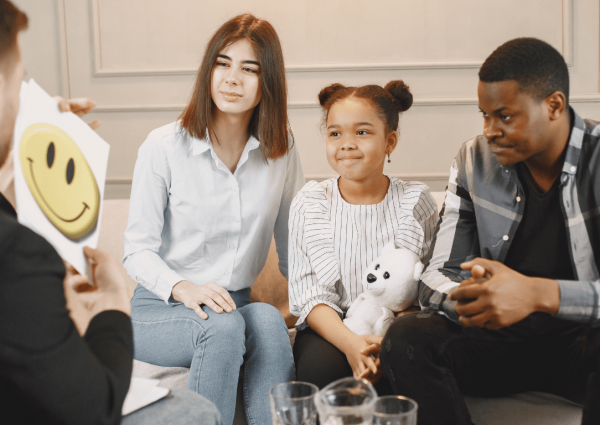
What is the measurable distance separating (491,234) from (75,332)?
1043mm

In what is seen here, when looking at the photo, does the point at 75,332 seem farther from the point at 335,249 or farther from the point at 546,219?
the point at 546,219

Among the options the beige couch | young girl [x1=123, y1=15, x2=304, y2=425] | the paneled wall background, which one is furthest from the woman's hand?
the paneled wall background

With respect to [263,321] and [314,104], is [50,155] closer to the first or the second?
[263,321]

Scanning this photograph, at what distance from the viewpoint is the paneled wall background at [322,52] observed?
2670 millimetres

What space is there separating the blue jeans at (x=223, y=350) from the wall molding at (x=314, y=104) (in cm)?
158

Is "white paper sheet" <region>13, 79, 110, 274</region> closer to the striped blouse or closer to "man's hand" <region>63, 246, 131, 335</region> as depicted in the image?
"man's hand" <region>63, 246, 131, 335</region>

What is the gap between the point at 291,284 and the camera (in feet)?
4.94

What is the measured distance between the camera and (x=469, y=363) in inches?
46.3

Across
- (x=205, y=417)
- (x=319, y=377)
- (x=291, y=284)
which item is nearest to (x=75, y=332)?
(x=205, y=417)

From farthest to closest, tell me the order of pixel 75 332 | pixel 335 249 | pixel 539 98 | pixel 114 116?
pixel 114 116 → pixel 335 249 → pixel 539 98 → pixel 75 332

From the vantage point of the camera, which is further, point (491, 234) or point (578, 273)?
point (491, 234)

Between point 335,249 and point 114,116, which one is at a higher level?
point 114,116

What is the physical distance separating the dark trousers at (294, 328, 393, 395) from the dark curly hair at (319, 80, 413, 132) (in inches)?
26.9

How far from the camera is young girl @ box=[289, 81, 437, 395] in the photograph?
4.78 ft
